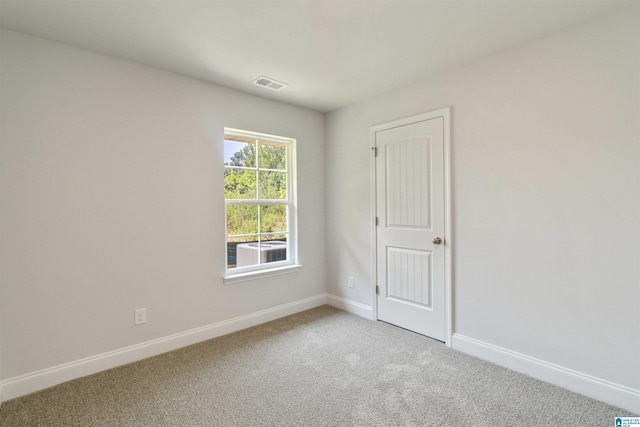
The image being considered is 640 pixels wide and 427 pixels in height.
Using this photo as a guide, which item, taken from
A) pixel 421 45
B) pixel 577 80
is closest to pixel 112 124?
pixel 421 45

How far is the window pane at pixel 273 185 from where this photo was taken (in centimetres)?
338

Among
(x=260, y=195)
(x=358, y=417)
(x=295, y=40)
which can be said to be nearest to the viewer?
(x=358, y=417)

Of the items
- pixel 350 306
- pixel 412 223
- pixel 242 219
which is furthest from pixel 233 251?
pixel 412 223

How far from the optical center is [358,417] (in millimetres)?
1813

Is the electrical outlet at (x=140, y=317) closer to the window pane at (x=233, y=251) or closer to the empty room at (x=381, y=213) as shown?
the empty room at (x=381, y=213)

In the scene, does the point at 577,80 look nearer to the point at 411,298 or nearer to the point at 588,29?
the point at 588,29

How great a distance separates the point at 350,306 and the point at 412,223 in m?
1.27

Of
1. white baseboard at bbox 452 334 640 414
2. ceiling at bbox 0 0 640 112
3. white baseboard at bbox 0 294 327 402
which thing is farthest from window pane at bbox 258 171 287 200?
white baseboard at bbox 452 334 640 414

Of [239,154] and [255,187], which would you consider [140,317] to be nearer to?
[255,187]

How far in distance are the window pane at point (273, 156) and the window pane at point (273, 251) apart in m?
0.83

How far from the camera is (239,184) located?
3.20m

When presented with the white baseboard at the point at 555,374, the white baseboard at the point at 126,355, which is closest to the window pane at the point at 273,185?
the white baseboard at the point at 126,355

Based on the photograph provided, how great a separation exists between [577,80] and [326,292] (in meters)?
3.08

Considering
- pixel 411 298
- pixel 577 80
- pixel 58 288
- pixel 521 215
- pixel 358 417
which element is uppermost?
pixel 577 80
